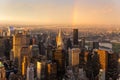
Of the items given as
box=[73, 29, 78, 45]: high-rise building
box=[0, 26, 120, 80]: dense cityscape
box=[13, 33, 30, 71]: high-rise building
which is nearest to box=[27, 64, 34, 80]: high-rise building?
box=[0, 26, 120, 80]: dense cityscape

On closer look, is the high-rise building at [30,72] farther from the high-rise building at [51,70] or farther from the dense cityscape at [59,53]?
the high-rise building at [51,70]

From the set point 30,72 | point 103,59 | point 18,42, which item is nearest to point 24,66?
point 30,72

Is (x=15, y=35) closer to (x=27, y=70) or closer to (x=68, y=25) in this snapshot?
(x=27, y=70)

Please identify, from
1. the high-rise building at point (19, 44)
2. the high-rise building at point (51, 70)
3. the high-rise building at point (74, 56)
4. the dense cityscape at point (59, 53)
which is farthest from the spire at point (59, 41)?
the high-rise building at point (19, 44)

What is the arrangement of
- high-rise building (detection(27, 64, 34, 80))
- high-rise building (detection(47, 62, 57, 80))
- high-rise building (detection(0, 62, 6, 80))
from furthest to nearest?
1. high-rise building (detection(47, 62, 57, 80))
2. high-rise building (detection(27, 64, 34, 80))
3. high-rise building (detection(0, 62, 6, 80))

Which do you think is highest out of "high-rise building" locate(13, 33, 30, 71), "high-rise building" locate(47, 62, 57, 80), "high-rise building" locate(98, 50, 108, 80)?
"high-rise building" locate(13, 33, 30, 71)

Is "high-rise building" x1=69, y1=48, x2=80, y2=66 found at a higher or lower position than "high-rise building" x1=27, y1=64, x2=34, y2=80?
higher

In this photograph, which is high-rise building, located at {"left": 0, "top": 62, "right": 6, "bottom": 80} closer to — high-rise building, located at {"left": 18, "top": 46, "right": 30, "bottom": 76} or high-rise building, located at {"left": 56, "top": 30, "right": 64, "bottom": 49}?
high-rise building, located at {"left": 18, "top": 46, "right": 30, "bottom": 76}

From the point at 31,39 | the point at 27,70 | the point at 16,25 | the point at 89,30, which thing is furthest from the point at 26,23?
the point at 89,30
